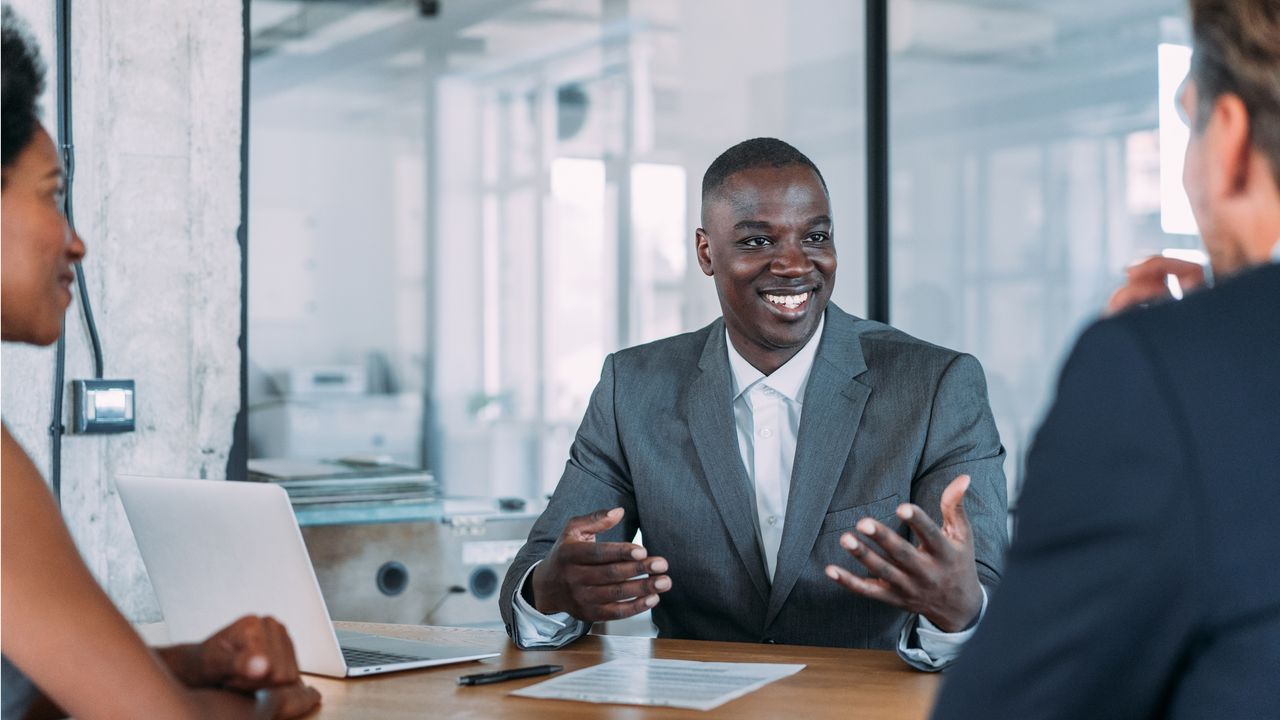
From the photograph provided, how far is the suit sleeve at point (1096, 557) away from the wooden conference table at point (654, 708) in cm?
60

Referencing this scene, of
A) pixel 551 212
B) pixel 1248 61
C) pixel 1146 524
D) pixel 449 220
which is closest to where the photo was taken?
pixel 1146 524

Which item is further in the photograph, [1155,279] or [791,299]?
[791,299]

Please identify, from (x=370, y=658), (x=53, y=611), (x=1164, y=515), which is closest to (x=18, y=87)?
(x=53, y=611)

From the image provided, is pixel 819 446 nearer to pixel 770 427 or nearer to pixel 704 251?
pixel 770 427

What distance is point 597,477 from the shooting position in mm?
2307

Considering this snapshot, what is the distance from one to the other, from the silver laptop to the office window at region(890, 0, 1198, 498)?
7.09 feet

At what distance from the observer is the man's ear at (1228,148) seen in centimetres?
90

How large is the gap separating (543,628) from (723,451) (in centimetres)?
47

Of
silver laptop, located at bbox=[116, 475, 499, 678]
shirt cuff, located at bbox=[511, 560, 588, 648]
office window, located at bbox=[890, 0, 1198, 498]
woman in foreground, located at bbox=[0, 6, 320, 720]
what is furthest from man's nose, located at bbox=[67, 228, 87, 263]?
office window, located at bbox=[890, 0, 1198, 498]

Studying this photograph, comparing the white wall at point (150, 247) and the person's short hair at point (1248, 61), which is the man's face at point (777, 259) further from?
the person's short hair at point (1248, 61)

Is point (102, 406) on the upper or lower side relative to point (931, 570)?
upper

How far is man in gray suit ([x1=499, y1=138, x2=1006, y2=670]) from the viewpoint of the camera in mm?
1984

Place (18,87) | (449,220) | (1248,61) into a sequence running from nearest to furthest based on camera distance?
1. (1248,61)
2. (18,87)
3. (449,220)

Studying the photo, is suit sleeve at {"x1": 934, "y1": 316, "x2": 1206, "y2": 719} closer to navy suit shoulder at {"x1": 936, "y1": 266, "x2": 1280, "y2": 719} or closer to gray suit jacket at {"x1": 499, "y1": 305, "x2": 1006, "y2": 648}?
navy suit shoulder at {"x1": 936, "y1": 266, "x2": 1280, "y2": 719}
